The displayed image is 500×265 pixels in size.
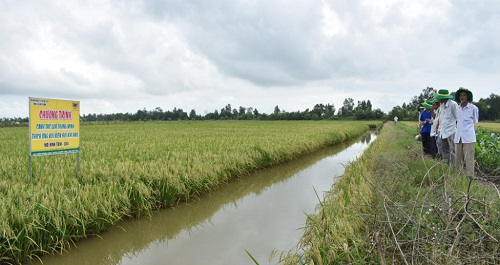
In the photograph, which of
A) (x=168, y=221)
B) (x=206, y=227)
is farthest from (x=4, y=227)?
(x=206, y=227)

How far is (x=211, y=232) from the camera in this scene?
13.6 feet

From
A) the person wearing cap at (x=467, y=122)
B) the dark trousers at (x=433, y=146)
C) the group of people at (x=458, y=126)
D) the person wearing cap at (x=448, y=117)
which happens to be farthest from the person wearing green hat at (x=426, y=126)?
the person wearing cap at (x=467, y=122)

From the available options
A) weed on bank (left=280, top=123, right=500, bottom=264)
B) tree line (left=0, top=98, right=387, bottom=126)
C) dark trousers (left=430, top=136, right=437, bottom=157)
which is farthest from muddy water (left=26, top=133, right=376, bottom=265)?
tree line (left=0, top=98, right=387, bottom=126)

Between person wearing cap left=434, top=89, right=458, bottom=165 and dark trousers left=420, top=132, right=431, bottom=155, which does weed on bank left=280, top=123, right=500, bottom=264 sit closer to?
person wearing cap left=434, top=89, right=458, bottom=165

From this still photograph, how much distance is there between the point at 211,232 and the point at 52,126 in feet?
10.3

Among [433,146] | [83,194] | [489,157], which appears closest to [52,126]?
[83,194]

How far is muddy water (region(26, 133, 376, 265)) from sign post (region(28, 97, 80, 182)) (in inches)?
72.3

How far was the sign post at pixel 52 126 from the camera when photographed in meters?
4.55

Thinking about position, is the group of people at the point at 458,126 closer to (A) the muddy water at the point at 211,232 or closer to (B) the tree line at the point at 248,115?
(A) the muddy water at the point at 211,232

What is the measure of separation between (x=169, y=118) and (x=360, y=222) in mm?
80905

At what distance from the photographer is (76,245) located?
3.55 m

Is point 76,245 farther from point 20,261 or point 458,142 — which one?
point 458,142

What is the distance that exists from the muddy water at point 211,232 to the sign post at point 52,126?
1.84 metres

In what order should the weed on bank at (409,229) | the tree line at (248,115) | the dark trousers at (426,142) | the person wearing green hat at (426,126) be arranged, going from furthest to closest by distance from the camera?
the tree line at (248,115) < the dark trousers at (426,142) < the person wearing green hat at (426,126) < the weed on bank at (409,229)
